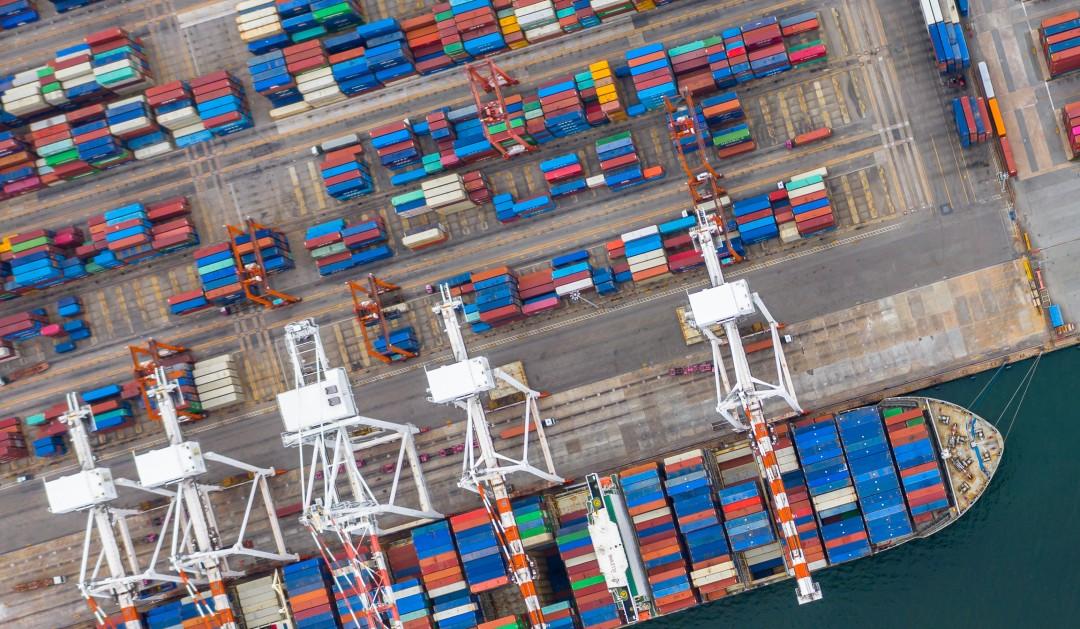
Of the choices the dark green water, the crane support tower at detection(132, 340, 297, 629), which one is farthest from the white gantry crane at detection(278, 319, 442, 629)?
the dark green water

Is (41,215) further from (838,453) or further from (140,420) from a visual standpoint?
(838,453)

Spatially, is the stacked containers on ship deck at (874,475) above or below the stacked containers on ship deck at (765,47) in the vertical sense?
below

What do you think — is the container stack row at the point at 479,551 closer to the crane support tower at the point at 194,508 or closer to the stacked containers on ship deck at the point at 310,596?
the stacked containers on ship deck at the point at 310,596

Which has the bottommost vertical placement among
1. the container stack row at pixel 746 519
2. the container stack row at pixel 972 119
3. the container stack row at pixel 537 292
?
the container stack row at pixel 746 519

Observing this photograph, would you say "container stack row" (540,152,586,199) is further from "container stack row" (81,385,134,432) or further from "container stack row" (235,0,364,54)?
"container stack row" (81,385,134,432)

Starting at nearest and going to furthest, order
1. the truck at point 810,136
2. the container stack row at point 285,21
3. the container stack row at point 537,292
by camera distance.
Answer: the truck at point 810,136
the container stack row at point 537,292
the container stack row at point 285,21

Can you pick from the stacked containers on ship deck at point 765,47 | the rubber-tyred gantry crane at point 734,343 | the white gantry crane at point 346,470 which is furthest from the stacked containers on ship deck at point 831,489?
the white gantry crane at point 346,470
